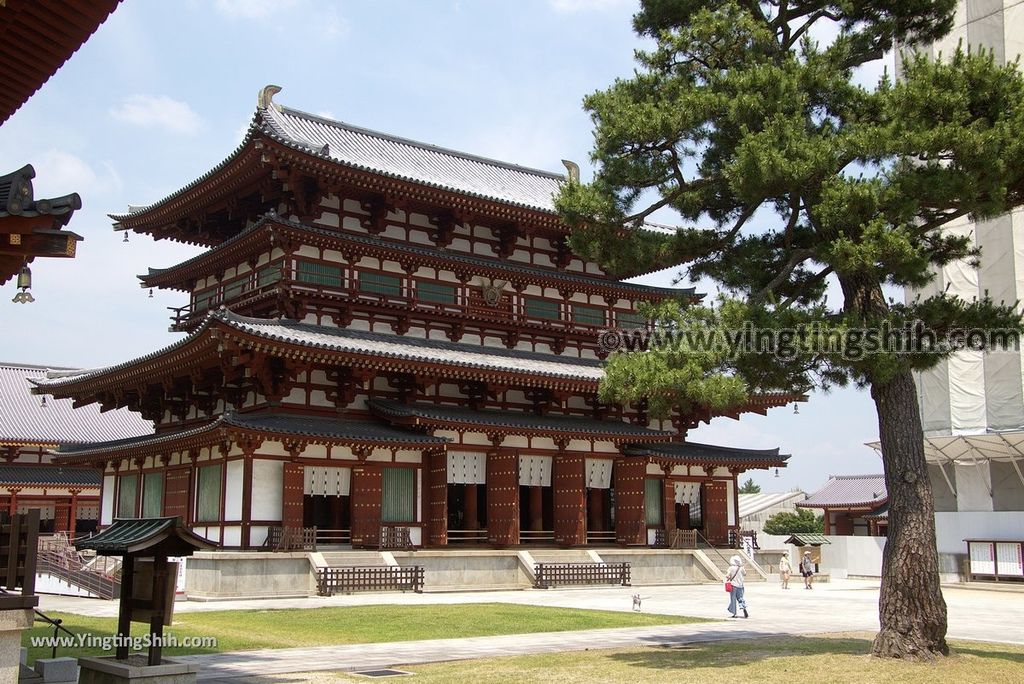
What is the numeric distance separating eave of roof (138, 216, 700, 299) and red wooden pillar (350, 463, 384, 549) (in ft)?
24.6

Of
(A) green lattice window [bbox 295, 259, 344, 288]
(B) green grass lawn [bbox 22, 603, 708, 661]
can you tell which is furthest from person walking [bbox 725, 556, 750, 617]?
(A) green lattice window [bbox 295, 259, 344, 288]

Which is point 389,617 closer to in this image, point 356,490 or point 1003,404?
point 356,490

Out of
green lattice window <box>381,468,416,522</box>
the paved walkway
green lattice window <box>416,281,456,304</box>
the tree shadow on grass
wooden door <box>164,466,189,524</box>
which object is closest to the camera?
the tree shadow on grass

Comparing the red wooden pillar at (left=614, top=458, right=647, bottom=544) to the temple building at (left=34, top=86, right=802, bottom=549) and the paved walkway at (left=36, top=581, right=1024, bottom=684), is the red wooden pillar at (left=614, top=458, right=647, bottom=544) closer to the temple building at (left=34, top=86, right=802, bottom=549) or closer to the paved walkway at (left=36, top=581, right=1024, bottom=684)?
the temple building at (left=34, top=86, right=802, bottom=549)

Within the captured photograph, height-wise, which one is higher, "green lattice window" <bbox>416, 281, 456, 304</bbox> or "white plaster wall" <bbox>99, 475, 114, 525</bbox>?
"green lattice window" <bbox>416, 281, 456, 304</bbox>

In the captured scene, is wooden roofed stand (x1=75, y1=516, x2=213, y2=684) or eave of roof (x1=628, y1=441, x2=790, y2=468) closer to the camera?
wooden roofed stand (x1=75, y1=516, x2=213, y2=684)

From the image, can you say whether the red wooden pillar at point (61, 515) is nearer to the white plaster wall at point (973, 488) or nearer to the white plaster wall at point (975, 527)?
the white plaster wall at point (975, 527)

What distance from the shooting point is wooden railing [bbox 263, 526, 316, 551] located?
87.7ft

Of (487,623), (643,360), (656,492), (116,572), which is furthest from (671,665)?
(656,492)

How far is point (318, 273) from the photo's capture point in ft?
103

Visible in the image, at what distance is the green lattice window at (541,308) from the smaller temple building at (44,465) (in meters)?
24.6

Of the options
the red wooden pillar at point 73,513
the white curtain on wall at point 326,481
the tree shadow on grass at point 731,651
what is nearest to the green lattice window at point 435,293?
the white curtain on wall at point 326,481

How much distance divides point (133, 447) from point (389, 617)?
14.4 metres

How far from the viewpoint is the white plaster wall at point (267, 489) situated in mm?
27172
